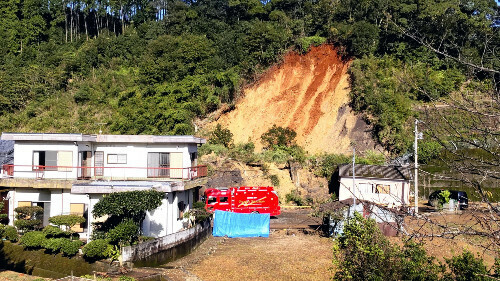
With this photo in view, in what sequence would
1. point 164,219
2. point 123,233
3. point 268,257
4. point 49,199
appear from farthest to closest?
point 49,199, point 164,219, point 268,257, point 123,233

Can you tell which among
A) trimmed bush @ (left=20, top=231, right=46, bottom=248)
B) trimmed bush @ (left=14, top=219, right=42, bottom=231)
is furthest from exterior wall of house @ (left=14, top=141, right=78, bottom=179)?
trimmed bush @ (left=20, top=231, right=46, bottom=248)

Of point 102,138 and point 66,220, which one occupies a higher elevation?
point 102,138

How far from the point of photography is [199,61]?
5331 centimetres

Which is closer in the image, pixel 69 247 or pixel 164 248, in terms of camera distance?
pixel 69 247

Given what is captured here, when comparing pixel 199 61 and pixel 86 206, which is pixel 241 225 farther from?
pixel 199 61

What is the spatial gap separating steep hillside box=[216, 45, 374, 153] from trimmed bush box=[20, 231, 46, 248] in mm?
29060

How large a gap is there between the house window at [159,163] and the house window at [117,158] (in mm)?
1396

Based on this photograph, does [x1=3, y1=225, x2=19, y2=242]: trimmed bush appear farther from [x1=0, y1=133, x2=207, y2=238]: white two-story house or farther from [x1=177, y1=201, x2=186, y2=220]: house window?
[x1=177, y1=201, x2=186, y2=220]: house window

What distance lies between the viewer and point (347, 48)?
175ft

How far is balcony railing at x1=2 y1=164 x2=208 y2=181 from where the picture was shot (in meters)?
24.8

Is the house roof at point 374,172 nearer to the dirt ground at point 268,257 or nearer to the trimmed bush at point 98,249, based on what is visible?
the dirt ground at point 268,257

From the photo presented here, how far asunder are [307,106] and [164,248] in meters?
32.5

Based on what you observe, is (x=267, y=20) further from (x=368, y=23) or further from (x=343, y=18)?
(x=368, y=23)

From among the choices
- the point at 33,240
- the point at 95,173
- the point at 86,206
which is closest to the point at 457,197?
the point at 95,173
